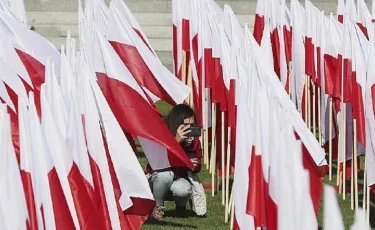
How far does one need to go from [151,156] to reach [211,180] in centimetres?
311

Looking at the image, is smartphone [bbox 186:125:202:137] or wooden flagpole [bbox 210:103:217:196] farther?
wooden flagpole [bbox 210:103:217:196]

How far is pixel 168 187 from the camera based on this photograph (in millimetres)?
11281

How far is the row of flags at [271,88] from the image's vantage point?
8.55 metres

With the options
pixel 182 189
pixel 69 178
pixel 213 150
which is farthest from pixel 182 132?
pixel 69 178

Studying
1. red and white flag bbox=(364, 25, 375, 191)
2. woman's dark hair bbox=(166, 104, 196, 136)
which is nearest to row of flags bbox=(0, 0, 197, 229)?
woman's dark hair bbox=(166, 104, 196, 136)

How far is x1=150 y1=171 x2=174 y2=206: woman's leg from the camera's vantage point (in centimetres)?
1120

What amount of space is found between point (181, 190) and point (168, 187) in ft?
0.41

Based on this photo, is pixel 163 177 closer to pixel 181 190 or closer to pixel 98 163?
pixel 181 190

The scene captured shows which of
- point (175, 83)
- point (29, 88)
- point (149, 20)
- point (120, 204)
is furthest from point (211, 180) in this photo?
point (149, 20)

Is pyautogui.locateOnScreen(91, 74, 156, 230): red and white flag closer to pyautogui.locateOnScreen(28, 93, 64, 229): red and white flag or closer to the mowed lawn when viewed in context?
pyautogui.locateOnScreen(28, 93, 64, 229): red and white flag

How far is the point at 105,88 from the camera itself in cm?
1035

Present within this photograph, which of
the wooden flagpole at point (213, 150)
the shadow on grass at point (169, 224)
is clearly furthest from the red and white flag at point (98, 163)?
the wooden flagpole at point (213, 150)

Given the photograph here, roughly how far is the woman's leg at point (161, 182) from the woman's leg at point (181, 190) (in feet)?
0.18

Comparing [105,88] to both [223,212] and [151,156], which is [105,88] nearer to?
[151,156]
